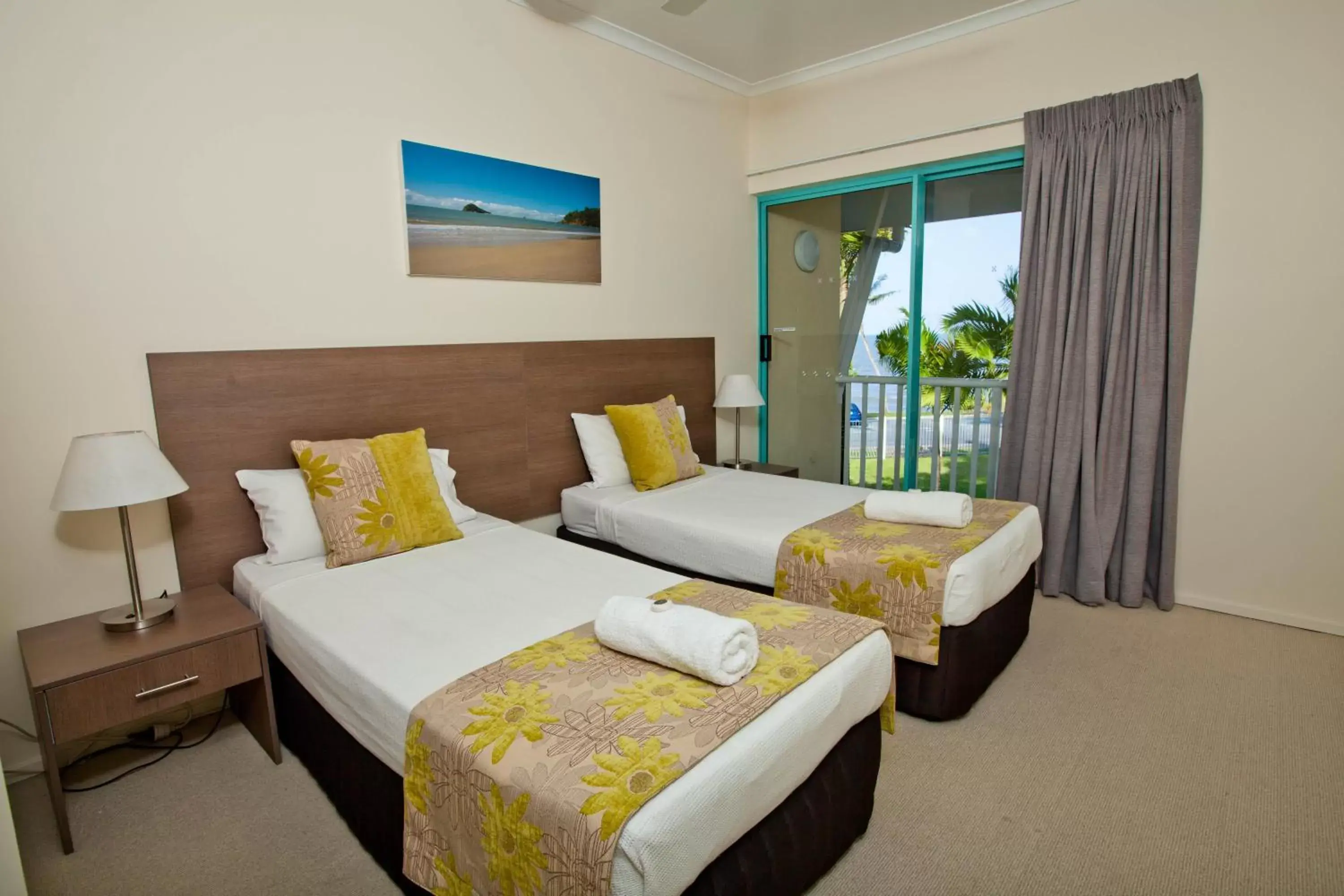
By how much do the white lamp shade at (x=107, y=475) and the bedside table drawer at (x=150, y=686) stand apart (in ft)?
1.51

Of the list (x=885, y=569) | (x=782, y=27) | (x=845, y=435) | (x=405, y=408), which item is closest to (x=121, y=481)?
(x=405, y=408)

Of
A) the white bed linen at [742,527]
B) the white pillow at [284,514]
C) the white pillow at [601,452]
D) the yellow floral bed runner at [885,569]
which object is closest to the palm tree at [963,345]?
the white bed linen at [742,527]

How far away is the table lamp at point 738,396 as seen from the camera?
4.25 metres

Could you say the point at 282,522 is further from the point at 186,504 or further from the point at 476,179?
the point at 476,179

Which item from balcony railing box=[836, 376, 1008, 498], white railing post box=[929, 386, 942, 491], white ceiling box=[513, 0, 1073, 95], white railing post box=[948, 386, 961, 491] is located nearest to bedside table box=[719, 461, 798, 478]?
balcony railing box=[836, 376, 1008, 498]

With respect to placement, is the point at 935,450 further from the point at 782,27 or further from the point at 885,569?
the point at 782,27

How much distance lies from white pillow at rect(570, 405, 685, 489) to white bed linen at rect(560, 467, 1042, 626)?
54 millimetres

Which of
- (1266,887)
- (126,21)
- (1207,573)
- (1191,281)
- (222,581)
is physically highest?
(126,21)

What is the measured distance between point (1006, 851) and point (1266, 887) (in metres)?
0.58

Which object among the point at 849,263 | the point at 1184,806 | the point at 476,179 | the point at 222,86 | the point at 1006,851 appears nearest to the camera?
the point at 1006,851

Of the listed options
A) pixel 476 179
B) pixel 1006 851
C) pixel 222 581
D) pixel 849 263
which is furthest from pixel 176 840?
pixel 849 263

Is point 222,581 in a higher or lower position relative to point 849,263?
lower

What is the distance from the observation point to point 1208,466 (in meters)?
3.27

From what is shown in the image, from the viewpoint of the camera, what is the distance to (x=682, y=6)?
3.07 meters
